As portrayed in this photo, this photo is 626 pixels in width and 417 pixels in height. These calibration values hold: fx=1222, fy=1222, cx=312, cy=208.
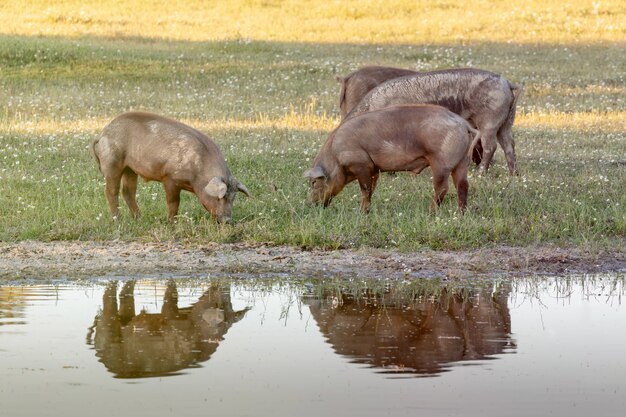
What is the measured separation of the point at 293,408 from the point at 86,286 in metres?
3.78

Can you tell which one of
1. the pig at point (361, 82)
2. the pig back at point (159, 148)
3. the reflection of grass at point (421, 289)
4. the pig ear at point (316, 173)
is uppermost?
the pig at point (361, 82)

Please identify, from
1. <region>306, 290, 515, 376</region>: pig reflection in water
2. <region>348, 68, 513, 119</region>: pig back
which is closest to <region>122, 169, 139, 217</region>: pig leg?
<region>348, 68, 513, 119</region>: pig back

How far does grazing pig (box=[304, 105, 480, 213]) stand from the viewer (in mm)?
12164

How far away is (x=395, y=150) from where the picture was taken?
12398mm

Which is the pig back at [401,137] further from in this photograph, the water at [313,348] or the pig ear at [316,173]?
the water at [313,348]

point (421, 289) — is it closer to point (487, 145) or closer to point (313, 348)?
point (313, 348)

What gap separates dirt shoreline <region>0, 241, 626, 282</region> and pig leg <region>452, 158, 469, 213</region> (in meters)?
1.29

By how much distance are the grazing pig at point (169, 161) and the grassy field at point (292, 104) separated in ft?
0.88

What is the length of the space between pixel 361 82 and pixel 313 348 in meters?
8.60

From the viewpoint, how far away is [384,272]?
10.5m

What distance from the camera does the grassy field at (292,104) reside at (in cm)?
1184

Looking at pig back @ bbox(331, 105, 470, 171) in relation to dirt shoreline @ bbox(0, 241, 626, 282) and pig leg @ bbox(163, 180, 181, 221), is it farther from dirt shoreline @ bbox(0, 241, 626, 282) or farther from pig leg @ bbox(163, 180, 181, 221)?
pig leg @ bbox(163, 180, 181, 221)

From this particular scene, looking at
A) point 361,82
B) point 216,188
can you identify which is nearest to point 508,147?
point 361,82

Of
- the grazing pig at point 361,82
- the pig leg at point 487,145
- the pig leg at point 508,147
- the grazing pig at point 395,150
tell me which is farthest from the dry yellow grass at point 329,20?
the grazing pig at point 395,150
